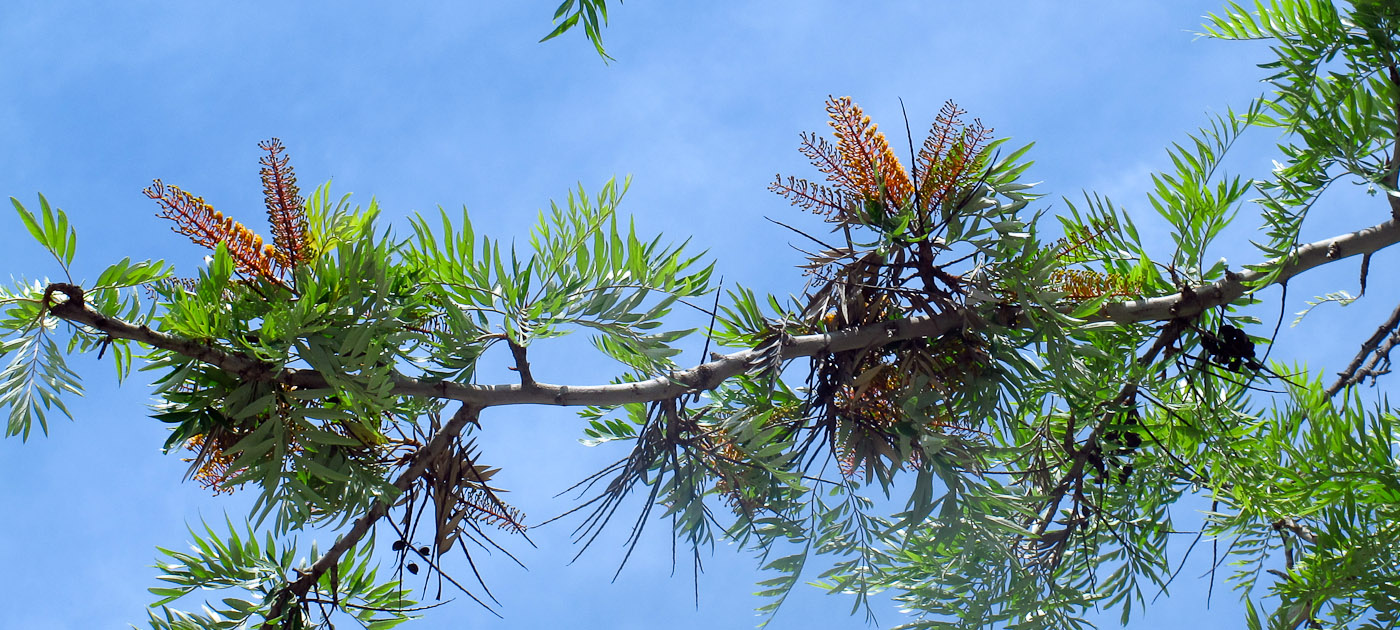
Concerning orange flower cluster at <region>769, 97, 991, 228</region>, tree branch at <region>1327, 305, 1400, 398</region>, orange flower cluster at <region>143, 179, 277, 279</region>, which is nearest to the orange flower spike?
orange flower cluster at <region>769, 97, 991, 228</region>

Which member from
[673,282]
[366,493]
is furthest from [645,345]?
[366,493]

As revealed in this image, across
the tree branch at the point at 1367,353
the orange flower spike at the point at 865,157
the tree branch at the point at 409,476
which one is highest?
the tree branch at the point at 1367,353

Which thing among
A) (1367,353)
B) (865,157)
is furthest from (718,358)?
(1367,353)

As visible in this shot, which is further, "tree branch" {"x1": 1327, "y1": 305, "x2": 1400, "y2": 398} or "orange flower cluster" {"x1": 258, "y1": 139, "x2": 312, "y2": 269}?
"tree branch" {"x1": 1327, "y1": 305, "x2": 1400, "y2": 398}

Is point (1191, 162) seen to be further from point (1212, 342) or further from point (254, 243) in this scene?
point (254, 243)

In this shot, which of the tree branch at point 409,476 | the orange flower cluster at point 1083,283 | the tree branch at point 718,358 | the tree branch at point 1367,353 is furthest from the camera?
the tree branch at point 1367,353

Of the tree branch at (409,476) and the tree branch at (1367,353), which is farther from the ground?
the tree branch at (1367,353)

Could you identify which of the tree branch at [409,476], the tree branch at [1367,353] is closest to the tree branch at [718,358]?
the tree branch at [409,476]

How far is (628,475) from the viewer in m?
0.87

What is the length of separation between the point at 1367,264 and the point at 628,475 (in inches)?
31.6

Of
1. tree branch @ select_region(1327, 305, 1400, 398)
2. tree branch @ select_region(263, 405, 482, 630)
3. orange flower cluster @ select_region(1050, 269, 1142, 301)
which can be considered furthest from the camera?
tree branch @ select_region(1327, 305, 1400, 398)

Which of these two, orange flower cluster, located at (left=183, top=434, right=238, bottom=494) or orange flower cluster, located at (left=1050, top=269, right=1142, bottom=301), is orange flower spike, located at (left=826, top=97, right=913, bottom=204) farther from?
orange flower cluster, located at (left=183, top=434, right=238, bottom=494)

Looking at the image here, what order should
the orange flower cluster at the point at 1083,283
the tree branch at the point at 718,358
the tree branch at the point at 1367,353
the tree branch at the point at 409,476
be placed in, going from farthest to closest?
1. the tree branch at the point at 1367,353
2. the orange flower cluster at the point at 1083,283
3. the tree branch at the point at 409,476
4. the tree branch at the point at 718,358

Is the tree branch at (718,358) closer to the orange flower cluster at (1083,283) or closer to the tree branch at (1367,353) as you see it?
the orange flower cluster at (1083,283)
